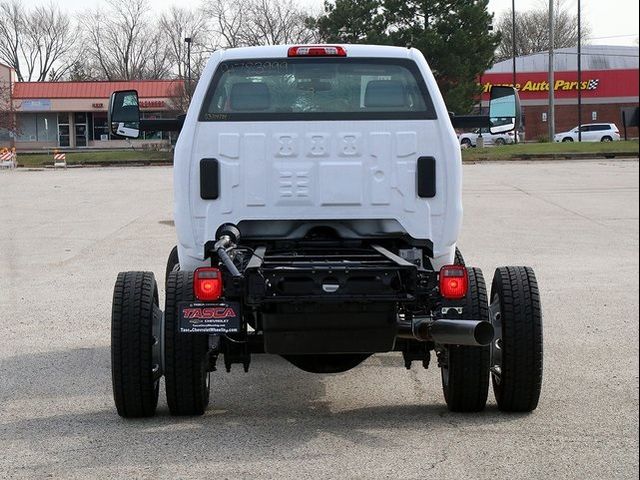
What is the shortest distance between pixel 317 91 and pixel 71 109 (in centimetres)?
7070

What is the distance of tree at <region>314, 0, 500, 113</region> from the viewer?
53.5 m

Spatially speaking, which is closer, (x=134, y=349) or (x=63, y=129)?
(x=134, y=349)

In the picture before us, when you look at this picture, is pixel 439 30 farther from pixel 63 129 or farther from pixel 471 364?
pixel 471 364

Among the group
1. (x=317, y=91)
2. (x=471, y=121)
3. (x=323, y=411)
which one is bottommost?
(x=323, y=411)

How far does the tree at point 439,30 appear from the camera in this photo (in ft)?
175

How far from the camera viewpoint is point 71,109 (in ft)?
245

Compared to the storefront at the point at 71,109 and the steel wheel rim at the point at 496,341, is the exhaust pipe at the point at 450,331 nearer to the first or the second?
the steel wheel rim at the point at 496,341

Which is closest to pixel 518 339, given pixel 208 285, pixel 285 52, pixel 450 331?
pixel 450 331

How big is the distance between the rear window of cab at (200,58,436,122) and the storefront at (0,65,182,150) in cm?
6203

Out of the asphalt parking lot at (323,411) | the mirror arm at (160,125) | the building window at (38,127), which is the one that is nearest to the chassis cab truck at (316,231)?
the asphalt parking lot at (323,411)

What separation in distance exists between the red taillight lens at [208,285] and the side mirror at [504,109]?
8.69 feet

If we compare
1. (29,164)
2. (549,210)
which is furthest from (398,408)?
(29,164)

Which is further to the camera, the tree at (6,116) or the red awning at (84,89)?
the red awning at (84,89)

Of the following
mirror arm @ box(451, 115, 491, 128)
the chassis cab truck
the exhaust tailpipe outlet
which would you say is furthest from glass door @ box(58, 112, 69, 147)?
the exhaust tailpipe outlet
